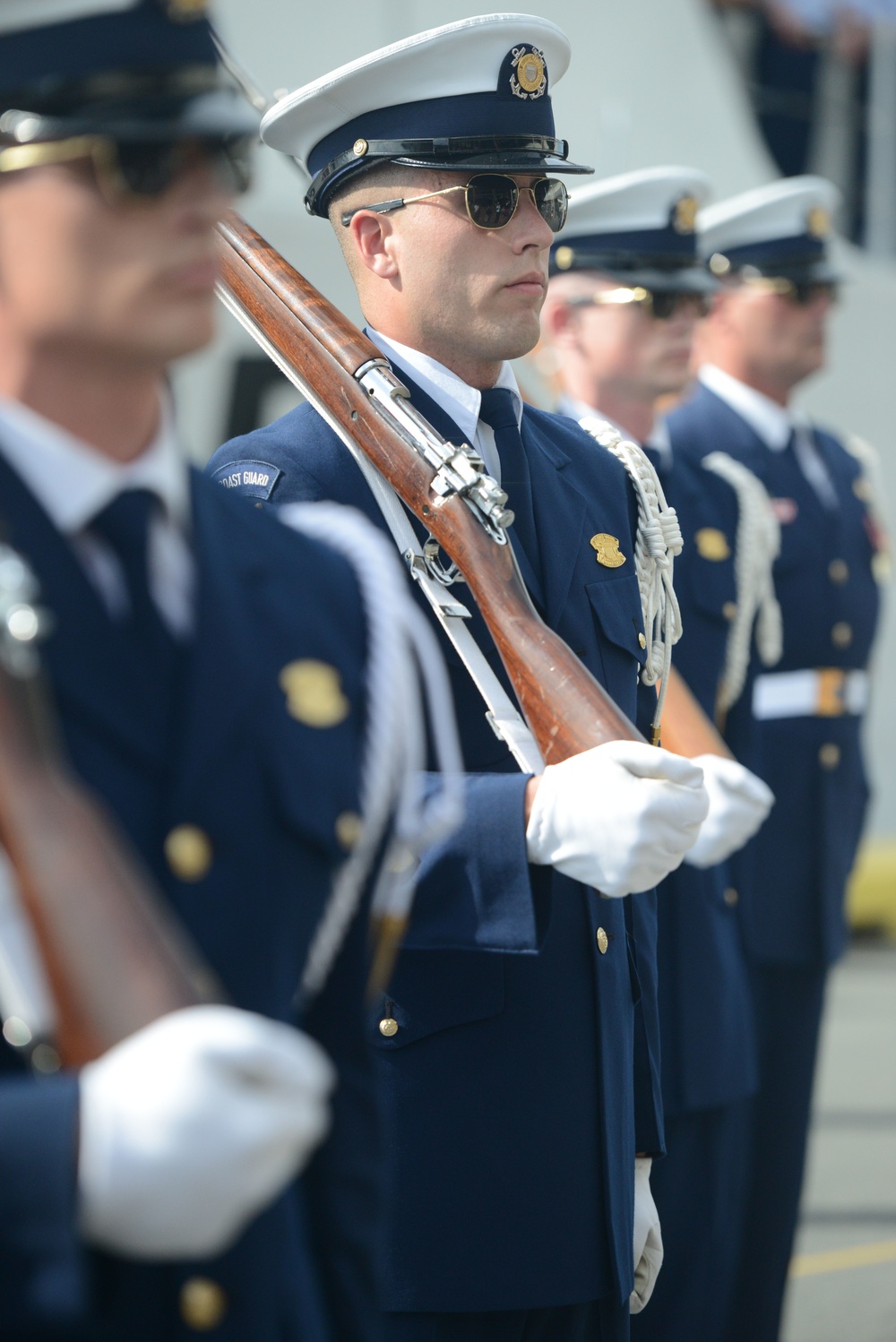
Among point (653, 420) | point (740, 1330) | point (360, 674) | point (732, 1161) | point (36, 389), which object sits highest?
point (653, 420)

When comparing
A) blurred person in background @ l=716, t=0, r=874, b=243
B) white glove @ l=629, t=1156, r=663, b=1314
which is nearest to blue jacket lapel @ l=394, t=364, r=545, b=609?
white glove @ l=629, t=1156, r=663, b=1314

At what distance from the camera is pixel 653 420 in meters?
4.13

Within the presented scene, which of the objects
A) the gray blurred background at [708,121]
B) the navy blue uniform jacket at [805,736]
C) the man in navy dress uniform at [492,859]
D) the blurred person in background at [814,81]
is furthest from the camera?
the blurred person in background at [814,81]

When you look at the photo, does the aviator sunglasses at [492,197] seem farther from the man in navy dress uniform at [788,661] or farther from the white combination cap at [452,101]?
the man in navy dress uniform at [788,661]

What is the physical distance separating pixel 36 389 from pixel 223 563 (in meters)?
0.19

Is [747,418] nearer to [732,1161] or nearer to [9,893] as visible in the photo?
[732,1161]

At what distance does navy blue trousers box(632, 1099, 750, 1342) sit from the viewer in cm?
331

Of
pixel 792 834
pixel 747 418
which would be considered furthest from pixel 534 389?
pixel 792 834

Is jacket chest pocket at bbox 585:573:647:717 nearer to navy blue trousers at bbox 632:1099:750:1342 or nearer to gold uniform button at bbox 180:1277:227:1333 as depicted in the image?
navy blue trousers at bbox 632:1099:750:1342

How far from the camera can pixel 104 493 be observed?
1.27 meters

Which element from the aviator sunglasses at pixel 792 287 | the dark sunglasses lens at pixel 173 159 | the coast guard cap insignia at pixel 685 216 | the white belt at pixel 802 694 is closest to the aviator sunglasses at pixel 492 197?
the dark sunglasses lens at pixel 173 159

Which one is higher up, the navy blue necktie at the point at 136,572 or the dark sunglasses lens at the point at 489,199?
the dark sunglasses lens at the point at 489,199

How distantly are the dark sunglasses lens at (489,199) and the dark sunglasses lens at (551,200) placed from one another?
0.05 metres

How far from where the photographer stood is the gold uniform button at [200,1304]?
4.17 feet
